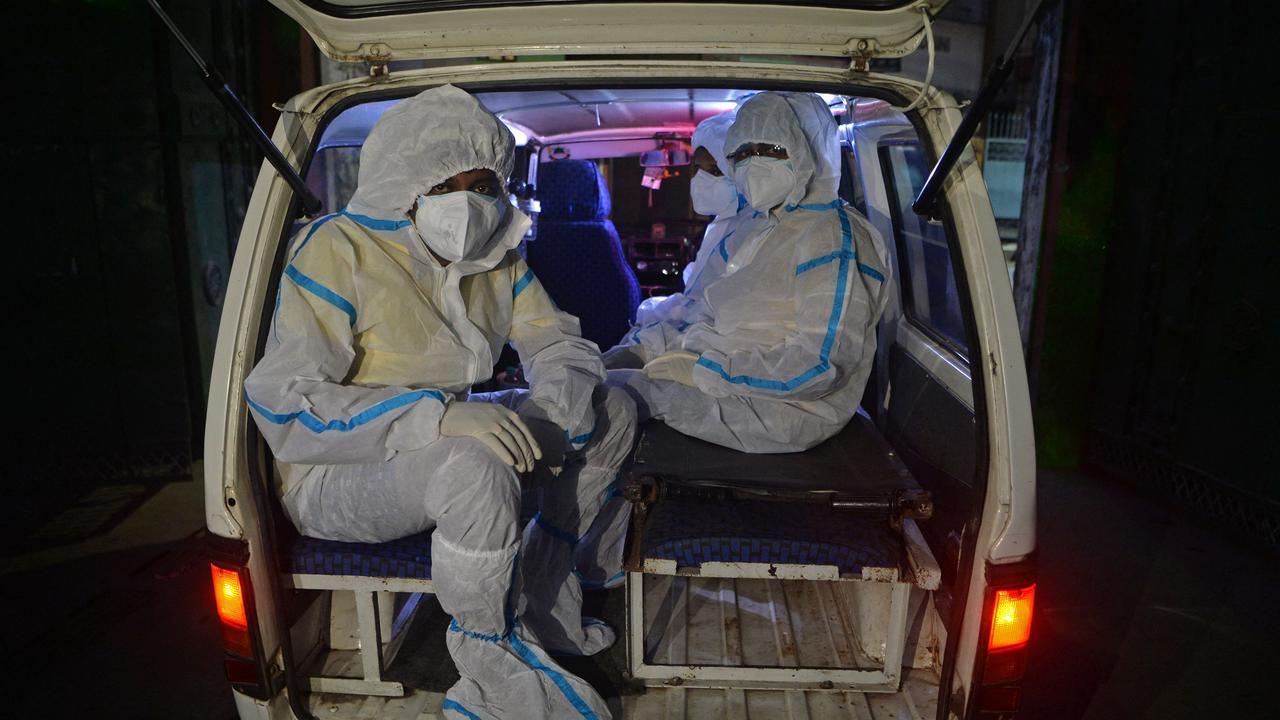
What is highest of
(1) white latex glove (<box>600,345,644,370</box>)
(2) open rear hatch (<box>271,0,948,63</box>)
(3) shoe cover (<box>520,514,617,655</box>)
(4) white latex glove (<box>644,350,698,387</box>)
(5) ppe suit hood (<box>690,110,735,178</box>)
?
(2) open rear hatch (<box>271,0,948,63</box>)

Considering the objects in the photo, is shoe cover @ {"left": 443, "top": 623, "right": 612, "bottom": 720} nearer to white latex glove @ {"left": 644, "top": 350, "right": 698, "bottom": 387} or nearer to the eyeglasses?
white latex glove @ {"left": 644, "top": 350, "right": 698, "bottom": 387}

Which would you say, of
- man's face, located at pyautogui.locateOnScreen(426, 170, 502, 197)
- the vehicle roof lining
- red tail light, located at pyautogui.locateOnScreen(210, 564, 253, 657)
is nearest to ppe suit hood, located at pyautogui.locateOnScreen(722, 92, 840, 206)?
the vehicle roof lining

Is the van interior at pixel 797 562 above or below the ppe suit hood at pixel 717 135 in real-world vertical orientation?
below

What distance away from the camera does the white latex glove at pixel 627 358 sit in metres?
3.22

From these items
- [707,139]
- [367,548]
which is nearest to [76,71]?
[707,139]

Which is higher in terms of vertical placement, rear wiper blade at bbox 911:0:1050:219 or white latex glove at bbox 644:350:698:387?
rear wiper blade at bbox 911:0:1050:219

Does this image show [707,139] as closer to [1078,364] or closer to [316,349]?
[316,349]

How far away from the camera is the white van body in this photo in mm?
1745

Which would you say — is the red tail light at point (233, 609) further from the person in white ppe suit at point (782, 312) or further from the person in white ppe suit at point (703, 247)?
the person in white ppe suit at point (703, 247)

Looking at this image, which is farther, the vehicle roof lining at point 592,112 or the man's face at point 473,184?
the vehicle roof lining at point 592,112

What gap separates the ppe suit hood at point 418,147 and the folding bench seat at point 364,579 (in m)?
0.88

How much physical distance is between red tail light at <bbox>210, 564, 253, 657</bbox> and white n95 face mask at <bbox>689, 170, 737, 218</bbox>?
222 centimetres

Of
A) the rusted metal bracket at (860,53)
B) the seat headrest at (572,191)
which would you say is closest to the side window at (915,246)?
the rusted metal bracket at (860,53)

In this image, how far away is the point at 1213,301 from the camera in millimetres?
3945
